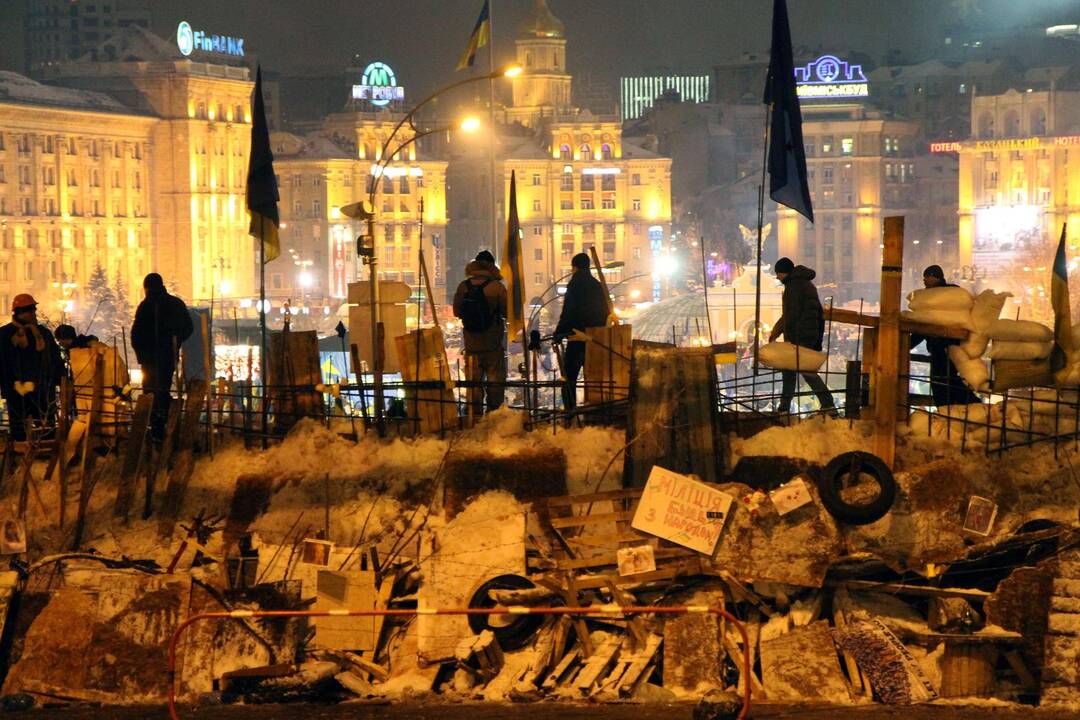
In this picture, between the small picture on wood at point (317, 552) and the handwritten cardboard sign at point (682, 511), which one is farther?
the small picture on wood at point (317, 552)

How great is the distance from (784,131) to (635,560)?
4.13 metres

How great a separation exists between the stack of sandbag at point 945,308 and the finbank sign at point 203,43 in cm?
10817

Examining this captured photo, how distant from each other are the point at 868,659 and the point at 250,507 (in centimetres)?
447

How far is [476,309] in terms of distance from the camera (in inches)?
610

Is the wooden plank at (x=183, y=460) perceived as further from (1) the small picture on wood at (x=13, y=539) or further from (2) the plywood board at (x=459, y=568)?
(2) the plywood board at (x=459, y=568)

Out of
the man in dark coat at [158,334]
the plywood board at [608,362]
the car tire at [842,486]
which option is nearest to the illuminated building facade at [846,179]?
the man in dark coat at [158,334]

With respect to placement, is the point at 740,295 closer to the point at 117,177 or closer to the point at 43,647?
the point at 117,177

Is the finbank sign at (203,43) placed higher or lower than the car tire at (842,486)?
higher

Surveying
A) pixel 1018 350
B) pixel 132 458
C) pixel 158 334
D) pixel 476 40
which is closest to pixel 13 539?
A: pixel 132 458

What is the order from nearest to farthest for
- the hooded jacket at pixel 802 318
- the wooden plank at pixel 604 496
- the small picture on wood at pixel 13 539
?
the wooden plank at pixel 604 496 < the small picture on wood at pixel 13 539 < the hooded jacket at pixel 802 318

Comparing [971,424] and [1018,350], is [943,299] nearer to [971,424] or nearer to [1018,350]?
[1018,350]

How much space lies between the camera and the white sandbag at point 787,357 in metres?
13.8

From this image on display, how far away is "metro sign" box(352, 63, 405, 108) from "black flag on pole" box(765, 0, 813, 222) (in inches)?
4479

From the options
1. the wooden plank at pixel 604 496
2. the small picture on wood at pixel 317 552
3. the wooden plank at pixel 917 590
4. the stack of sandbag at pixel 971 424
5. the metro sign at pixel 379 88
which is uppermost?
the metro sign at pixel 379 88
